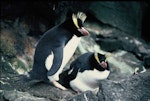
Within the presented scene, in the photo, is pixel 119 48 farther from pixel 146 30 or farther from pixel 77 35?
pixel 77 35

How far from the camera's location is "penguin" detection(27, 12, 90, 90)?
13.9 feet

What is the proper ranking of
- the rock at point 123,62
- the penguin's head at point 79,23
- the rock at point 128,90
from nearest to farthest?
1. the rock at point 128,90
2. the penguin's head at point 79,23
3. the rock at point 123,62

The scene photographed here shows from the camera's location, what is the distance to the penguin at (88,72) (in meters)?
4.32

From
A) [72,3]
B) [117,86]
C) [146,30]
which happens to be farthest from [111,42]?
[117,86]

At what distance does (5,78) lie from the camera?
15.0ft

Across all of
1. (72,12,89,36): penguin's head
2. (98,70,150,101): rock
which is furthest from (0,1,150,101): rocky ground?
(72,12,89,36): penguin's head

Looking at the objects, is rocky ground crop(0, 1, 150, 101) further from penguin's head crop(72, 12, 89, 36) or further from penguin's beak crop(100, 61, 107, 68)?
penguin's head crop(72, 12, 89, 36)

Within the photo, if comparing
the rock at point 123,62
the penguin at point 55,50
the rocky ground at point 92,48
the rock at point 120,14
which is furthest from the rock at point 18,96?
the rock at point 120,14

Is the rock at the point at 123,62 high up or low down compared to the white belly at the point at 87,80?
down

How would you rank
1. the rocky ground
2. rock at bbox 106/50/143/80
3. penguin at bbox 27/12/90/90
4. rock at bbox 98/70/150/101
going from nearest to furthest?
1. rock at bbox 98/70/150/101
2. the rocky ground
3. penguin at bbox 27/12/90/90
4. rock at bbox 106/50/143/80

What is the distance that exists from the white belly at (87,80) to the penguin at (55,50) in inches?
5.7

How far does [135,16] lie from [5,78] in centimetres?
327

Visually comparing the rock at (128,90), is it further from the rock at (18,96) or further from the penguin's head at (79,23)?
the penguin's head at (79,23)

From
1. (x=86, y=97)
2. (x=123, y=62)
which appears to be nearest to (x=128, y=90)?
(x=86, y=97)
